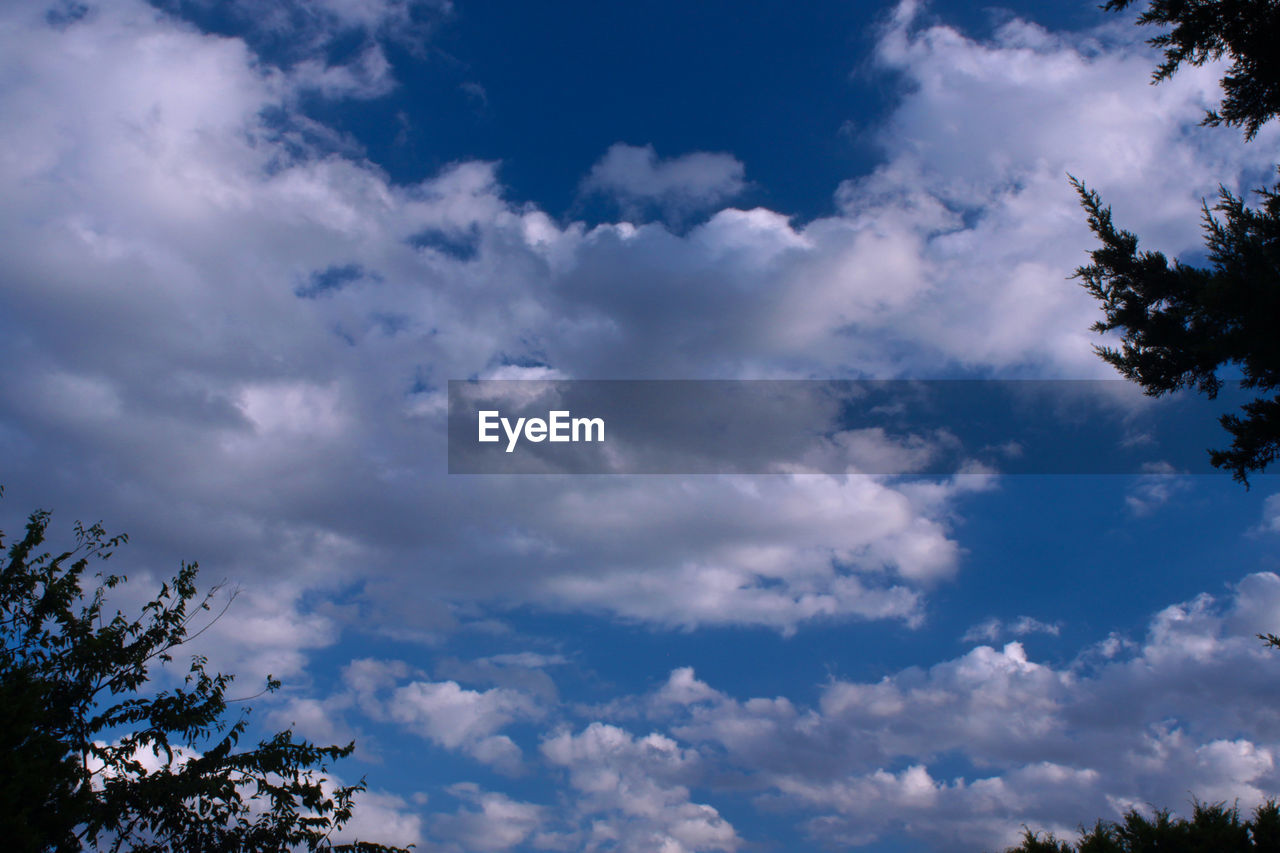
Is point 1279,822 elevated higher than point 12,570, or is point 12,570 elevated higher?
point 12,570

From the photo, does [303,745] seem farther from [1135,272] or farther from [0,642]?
[1135,272]

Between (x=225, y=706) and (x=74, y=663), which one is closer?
(x=74, y=663)

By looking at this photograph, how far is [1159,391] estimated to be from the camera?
21328 mm

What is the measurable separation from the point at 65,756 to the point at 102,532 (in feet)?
16.3

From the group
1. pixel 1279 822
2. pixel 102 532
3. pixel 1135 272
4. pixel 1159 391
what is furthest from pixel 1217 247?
pixel 102 532

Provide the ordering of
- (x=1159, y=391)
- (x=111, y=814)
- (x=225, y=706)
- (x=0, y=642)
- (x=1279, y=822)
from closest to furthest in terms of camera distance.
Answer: (x=111, y=814) < (x=0, y=642) < (x=225, y=706) < (x=1159, y=391) < (x=1279, y=822)

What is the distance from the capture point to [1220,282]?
642 inches

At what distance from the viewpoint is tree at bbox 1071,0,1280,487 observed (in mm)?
16625

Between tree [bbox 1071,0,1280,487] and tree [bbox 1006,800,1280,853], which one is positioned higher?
tree [bbox 1071,0,1280,487]

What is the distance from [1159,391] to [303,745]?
2235 cm

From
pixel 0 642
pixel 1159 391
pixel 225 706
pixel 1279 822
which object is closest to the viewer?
pixel 0 642

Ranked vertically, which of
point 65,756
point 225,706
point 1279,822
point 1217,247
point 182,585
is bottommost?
point 1279,822

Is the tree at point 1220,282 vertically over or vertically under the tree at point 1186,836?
over

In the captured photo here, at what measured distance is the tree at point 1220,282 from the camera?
1662cm
